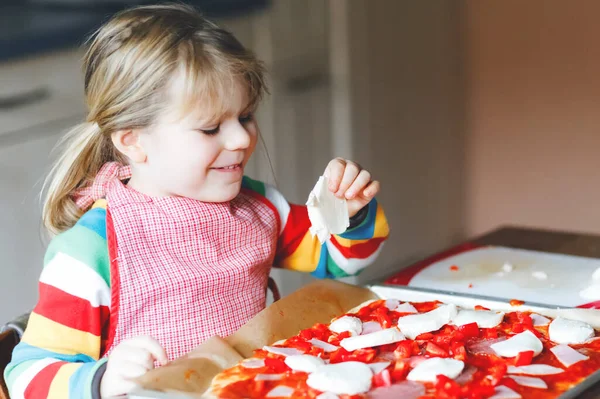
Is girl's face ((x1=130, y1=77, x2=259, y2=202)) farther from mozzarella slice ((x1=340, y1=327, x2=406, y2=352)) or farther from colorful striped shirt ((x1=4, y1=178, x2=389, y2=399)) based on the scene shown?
mozzarella slice ((x1=340, y1=327, x2=406, y2=352))

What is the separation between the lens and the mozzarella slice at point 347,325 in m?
1.25

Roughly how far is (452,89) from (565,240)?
229cm

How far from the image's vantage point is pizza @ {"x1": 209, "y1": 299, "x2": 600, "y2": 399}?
1.02m

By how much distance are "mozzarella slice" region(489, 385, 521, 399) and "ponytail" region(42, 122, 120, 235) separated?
78 cm

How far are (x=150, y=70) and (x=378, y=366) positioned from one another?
0.57 meters

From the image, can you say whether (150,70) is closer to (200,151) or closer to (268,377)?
(200,151)

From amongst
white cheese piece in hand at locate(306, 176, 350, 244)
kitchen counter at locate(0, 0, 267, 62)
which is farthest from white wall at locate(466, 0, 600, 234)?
A: white cheese piece in hand at locate(306, 176, 350, 244)

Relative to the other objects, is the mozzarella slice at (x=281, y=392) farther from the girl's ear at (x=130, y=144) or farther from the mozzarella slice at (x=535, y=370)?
the girl's ear at (x=130, y=144)

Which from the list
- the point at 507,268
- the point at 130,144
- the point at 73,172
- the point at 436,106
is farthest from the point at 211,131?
the point at 436,106

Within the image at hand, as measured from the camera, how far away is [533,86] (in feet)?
12.5

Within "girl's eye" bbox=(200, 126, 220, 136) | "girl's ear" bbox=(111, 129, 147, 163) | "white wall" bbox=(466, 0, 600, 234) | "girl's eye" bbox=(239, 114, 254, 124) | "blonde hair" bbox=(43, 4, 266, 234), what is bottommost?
"white wall" bbox=(466, 0, 600, 234)

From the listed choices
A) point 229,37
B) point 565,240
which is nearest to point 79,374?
point 229,37

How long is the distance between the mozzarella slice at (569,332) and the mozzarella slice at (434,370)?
0.59 feet

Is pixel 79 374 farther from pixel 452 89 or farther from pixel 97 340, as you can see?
pixel 452 89
